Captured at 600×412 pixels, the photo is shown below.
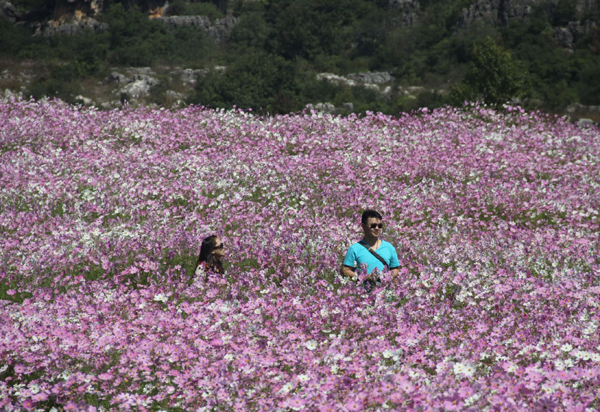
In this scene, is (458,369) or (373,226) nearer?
(458,369)

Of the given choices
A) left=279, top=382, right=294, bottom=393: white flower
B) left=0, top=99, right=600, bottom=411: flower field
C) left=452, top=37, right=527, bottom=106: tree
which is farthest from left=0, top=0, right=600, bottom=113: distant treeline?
left=279, top=382, right=294, bottom=393: white flower

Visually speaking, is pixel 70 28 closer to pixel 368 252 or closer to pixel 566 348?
pixel 368 252

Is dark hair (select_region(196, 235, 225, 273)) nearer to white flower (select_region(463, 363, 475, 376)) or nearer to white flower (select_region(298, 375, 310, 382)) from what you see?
white flower (select_region(298, 375, 310, 382))

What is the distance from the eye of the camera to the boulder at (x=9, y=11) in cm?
8769

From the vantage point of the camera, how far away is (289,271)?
754cm

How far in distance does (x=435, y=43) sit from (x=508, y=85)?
171 ft

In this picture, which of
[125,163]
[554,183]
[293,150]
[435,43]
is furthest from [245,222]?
[435,43]

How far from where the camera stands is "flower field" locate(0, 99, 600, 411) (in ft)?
14.6

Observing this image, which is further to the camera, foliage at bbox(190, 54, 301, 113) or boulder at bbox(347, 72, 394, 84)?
boulder at bbox(347, 72, 394, 84)

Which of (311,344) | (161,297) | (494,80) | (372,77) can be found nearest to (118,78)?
(372,77)

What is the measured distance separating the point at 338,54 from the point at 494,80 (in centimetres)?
5464

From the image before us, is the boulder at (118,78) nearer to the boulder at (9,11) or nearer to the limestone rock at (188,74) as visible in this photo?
the limestone rock at (188,74)

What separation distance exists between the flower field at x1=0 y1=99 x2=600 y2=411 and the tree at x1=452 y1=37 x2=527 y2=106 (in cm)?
1097

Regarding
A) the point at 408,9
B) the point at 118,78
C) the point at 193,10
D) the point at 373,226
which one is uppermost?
the point at 373,226
